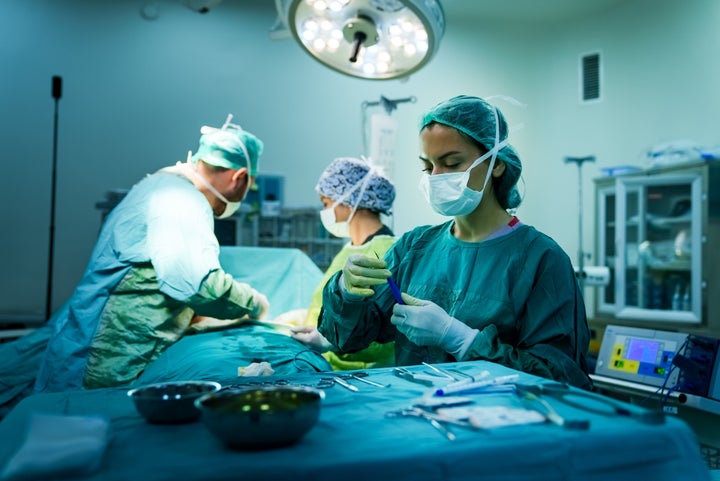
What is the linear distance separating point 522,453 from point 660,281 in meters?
4.28

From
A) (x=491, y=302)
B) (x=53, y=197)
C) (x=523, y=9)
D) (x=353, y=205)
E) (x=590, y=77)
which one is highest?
(x=523, y=9)

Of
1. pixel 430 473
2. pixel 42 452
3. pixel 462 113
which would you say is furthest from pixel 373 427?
pixel 462 113

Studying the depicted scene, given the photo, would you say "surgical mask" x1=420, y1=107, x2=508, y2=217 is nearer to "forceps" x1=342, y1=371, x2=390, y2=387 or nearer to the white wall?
"forceps" x1=342, y1=371, x2=390, y2=387

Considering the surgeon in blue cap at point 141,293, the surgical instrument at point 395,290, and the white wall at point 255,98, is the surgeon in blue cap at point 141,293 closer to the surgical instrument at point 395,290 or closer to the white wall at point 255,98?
the surgical instrument at point 395,290

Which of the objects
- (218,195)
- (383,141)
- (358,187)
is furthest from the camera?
(383,141)

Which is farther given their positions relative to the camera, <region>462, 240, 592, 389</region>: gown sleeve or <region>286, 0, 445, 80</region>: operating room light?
<region>286, 0, 445, 80</region>: operating room light

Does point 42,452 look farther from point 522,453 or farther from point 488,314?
point 488,314

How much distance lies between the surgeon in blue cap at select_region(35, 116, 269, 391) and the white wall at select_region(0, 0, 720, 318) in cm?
217

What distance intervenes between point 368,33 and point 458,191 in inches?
22.3

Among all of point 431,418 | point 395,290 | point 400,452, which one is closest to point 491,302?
point 395,290

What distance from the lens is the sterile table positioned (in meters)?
0.66

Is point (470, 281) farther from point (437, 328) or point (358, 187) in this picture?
point (358, 187)

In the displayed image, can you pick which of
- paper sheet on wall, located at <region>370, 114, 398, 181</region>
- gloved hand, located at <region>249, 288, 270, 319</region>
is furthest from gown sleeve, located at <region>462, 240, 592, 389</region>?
paper sheet on wall, located at <region>370, 114, 398, 181</region>

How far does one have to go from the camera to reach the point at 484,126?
165 cm
